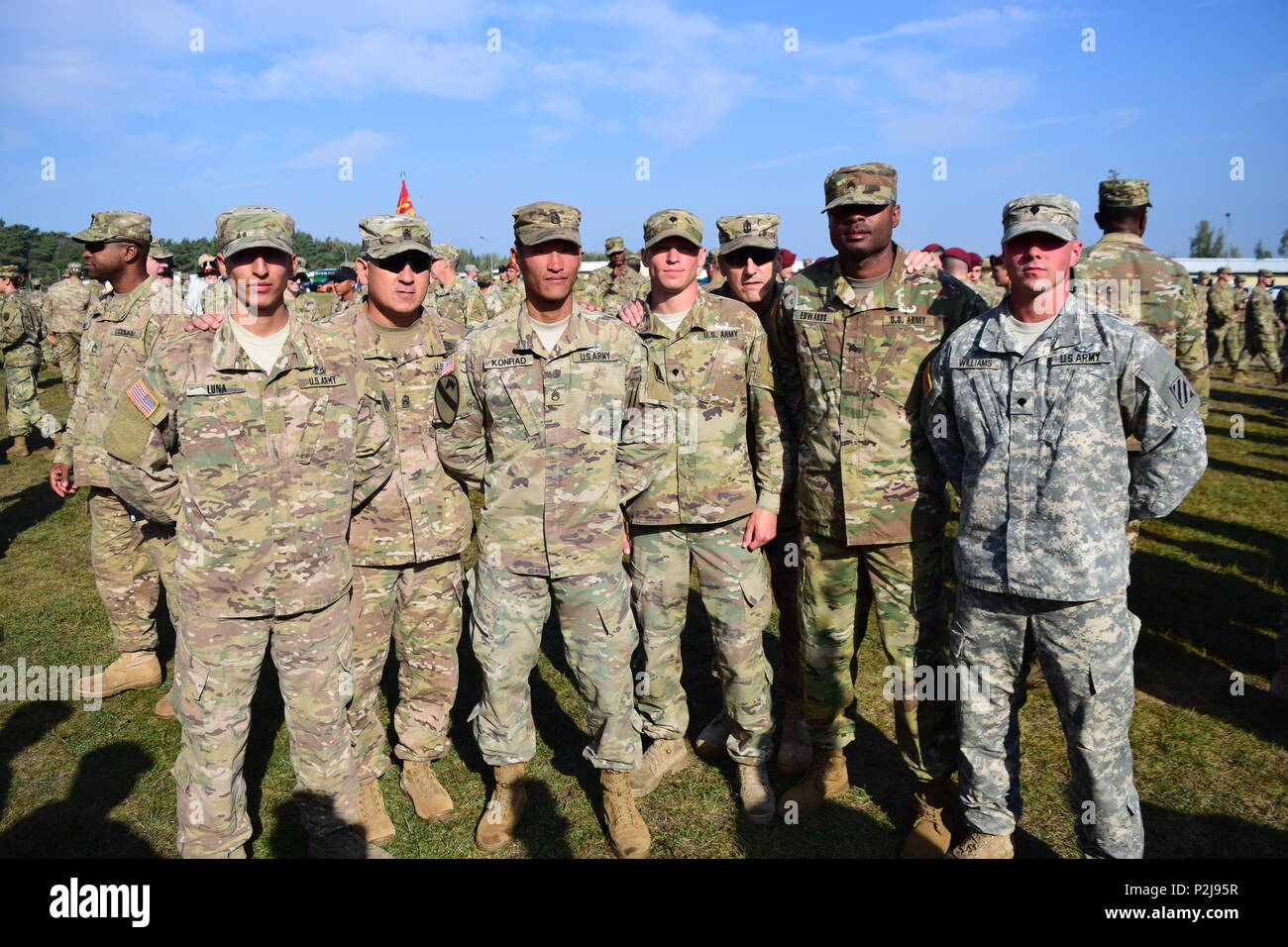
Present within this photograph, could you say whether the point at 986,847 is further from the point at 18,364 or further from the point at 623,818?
the point at 18,364

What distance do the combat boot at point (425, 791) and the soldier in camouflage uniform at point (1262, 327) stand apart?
22.2 m

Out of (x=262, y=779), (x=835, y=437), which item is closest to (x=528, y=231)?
(x=835, y=437)

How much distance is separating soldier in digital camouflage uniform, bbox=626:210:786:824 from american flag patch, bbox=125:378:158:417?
83.5 inches

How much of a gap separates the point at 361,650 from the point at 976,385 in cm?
A: 302

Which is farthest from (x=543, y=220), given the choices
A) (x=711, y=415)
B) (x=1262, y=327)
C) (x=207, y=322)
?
(x=1262, y=327)

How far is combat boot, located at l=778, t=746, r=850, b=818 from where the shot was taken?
4.18 metres

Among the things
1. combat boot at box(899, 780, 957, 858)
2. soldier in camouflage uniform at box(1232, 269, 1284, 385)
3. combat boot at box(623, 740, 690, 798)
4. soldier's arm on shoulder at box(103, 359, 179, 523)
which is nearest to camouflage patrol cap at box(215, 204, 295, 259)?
soldier's arm on shoulder at box(103, 359, 179, 523)

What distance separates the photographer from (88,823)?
13.6ft

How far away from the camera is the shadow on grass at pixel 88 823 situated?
391cm

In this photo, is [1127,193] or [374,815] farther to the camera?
[1127,193]

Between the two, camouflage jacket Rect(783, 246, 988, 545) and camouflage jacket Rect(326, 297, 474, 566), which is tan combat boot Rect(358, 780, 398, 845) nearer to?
camouflage jacket Rect(326, 297, 474, 566)

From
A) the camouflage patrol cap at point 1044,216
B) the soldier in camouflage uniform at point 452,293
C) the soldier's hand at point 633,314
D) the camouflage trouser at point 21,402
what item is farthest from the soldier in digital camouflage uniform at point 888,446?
the camouflage trouser at point 21,402

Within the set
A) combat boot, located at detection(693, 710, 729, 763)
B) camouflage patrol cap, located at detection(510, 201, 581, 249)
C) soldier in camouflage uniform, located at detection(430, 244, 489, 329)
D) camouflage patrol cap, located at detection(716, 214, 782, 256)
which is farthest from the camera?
soldier in camouflage uniform, located at detection(430, 244, 489, 329)

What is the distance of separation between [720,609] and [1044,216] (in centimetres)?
223
